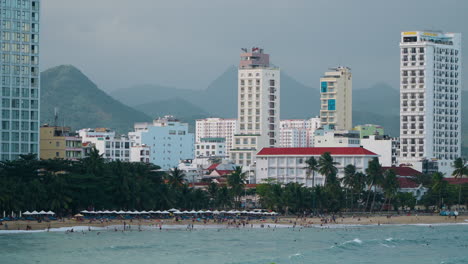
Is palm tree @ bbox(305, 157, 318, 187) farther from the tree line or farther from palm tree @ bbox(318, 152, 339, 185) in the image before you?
palm tree @ bbox(318, 152, 339, 185)

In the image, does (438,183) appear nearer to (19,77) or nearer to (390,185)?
(390,185)

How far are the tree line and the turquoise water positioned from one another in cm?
1119

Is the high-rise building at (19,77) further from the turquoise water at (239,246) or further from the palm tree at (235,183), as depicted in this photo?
the turquoise water at (239,246)

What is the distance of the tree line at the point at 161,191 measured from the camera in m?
136

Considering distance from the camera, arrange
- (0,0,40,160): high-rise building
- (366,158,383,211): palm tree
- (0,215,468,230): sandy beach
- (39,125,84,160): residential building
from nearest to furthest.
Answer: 1. (0,215,468,230): sandy beach
2. (0,0,40,160): high-rise building
3. (366,158,383,211): palm tree
4. (39,125,84,160): residential building

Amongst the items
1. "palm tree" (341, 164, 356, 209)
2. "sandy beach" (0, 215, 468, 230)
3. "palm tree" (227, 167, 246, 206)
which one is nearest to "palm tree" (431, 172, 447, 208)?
"sandy beach" (0, 215, 468, 230)

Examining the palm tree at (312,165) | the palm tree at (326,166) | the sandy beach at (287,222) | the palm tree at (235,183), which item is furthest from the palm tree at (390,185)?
the palm tree at (235,183)

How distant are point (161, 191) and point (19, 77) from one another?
38.1 meters

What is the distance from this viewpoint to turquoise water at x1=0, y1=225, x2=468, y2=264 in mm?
99188

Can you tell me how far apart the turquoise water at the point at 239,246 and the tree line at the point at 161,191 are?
1119 centimetres

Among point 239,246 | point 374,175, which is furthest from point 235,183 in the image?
point 239,246

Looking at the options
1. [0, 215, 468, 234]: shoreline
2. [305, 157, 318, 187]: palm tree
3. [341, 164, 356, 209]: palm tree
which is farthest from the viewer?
[305, 157, 318, 187]: palm tree

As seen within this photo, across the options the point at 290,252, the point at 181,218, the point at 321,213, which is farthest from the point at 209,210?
the point at 290,252

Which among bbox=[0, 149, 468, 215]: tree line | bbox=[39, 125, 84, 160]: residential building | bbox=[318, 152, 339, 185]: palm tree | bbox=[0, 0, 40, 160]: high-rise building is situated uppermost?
bbox=[0, 0, 40, 160]: high-rise building
